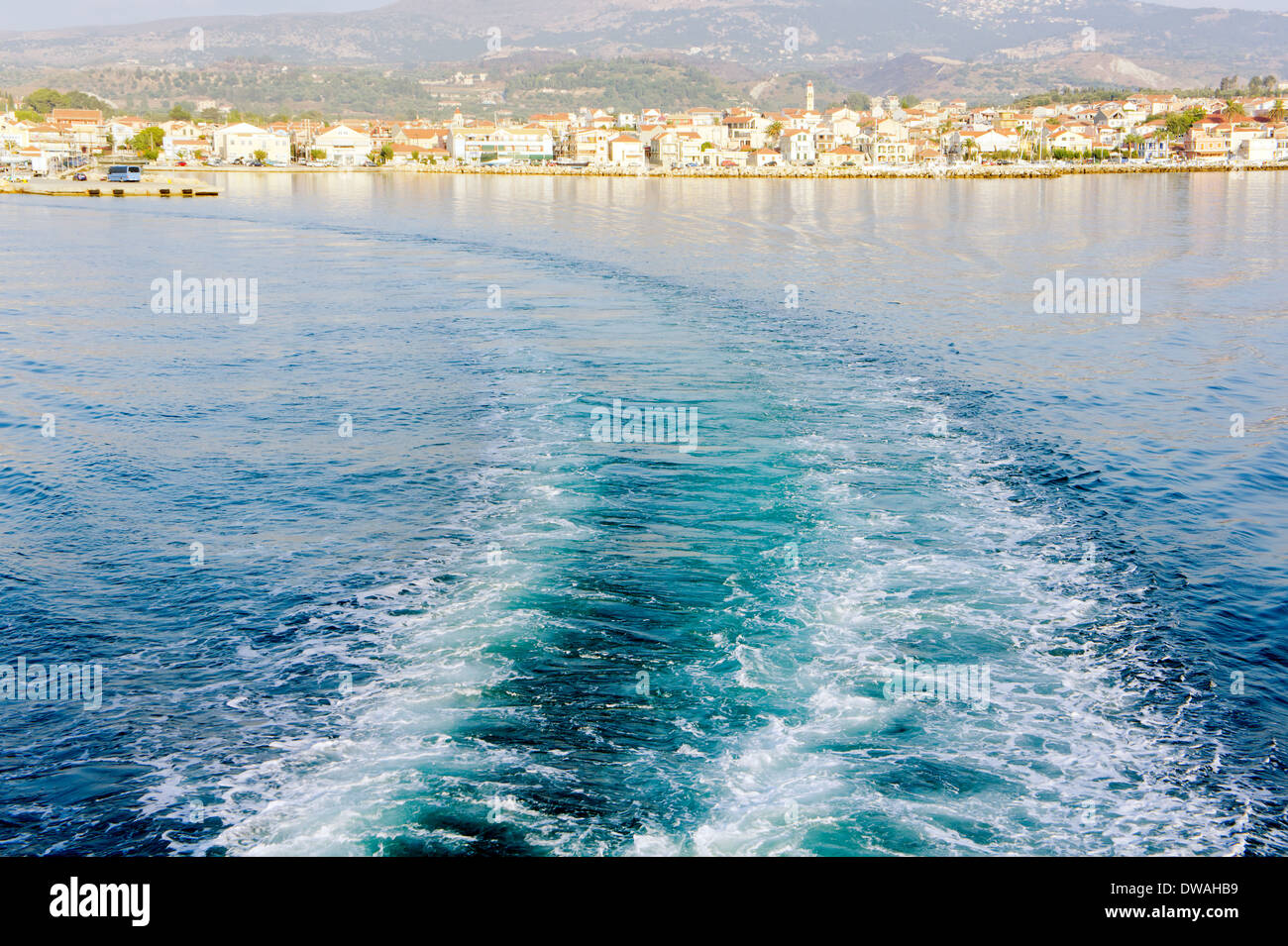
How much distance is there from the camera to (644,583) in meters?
10.3

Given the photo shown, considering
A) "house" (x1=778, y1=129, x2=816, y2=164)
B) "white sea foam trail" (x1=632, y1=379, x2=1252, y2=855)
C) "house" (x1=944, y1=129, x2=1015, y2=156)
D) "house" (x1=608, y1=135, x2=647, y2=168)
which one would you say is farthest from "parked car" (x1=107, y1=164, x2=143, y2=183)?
"house" (x1=944, y1=129, x2=1015, y2=156)

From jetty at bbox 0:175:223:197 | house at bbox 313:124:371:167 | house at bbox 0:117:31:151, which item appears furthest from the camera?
house at bbox 313:124:371:167

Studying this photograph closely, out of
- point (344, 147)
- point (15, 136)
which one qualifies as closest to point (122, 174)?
point (344, 147)

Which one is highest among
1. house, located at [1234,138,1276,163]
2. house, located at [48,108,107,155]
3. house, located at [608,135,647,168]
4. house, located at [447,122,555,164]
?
house, located at [48,108,107,155]

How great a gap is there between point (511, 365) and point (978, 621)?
1296 cm

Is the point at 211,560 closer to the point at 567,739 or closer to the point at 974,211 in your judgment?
the point at 567,739

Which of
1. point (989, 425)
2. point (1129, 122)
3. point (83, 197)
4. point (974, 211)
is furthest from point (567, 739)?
point (1129, 122)

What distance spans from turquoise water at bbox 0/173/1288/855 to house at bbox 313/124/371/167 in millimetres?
149761

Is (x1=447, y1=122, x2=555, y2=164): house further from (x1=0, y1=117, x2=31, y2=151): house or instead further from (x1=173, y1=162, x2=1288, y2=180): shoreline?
(x1=0, y1=117, x2=31, y2=151): house

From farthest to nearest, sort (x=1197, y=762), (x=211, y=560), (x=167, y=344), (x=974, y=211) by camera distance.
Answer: (x=974, y=211) < (x=167, y=344) < (x=211, y=560) < (x=1197, y=762)

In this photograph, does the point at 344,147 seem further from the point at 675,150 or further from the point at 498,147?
the point at 675,150

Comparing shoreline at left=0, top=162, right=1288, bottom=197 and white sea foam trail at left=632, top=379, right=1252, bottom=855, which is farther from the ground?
shoreline at left=0, top=162, right=1288, bottom=197

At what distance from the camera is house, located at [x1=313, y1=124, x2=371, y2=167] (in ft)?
540

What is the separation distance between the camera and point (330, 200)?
271 ft
